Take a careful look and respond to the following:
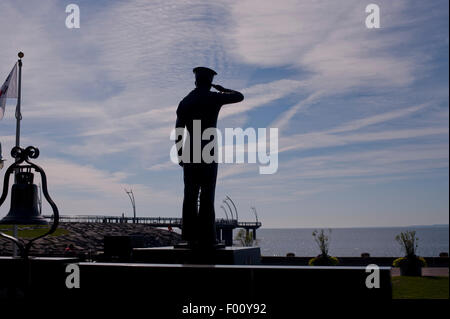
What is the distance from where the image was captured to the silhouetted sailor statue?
9.30 m

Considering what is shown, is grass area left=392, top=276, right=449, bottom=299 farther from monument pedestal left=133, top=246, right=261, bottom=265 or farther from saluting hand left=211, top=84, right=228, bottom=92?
saluting hand left=211, top=84, right=228, bottom=92

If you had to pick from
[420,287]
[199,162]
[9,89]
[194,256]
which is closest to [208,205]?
[199,162]

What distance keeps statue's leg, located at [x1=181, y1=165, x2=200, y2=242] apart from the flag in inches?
518

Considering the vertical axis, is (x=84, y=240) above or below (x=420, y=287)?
above

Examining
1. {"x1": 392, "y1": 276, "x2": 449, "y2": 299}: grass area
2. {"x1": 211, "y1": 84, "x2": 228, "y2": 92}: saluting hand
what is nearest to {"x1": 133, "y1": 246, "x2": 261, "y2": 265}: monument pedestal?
{"x1": 211, "y1": 84, "x2": 228, "y2": 92}: saluting hand

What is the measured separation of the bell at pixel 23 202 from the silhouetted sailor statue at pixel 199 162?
2727 millimetres

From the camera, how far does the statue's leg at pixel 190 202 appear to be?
9312 mm

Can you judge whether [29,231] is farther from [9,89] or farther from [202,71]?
[202,71]

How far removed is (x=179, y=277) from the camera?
6863 mm

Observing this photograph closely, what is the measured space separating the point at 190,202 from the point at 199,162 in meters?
0.77

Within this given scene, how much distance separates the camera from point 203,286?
6.77 metres

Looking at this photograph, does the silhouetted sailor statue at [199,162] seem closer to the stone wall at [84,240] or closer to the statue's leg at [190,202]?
the statue's leg at [190,202]
